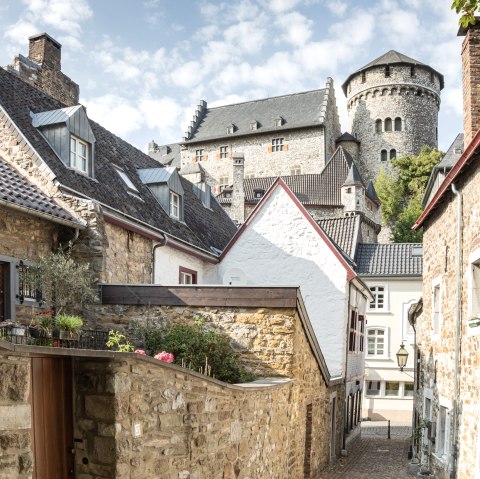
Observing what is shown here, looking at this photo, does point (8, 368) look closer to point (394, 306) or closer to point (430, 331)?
point (430, 331)

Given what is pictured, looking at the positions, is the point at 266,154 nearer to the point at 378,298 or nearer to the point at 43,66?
the point at 378,298

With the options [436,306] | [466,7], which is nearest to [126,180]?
[436,306]

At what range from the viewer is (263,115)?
6481 centimetres

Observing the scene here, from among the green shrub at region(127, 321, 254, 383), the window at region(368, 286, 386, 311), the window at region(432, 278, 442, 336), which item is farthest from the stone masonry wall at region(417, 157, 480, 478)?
the window at region(368, 286, 386, 311)

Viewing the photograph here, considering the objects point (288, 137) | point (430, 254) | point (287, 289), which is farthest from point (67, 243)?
point (288, 137)

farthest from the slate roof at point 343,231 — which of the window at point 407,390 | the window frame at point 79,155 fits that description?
the window frame at point 79,155

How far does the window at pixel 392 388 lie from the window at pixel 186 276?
740 inches

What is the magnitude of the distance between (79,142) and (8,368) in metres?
10.1

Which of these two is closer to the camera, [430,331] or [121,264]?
[121,264]

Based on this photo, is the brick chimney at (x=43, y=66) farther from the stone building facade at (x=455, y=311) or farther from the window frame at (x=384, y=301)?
the window frame at (x=384, y=301)

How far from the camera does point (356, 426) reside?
22578 mm

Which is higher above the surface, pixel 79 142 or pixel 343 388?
pixel 79 142

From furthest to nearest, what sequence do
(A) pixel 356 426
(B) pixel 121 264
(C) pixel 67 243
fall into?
(A) pixel 356 426, (B) pixel 121 264, (C) pixel 67 243

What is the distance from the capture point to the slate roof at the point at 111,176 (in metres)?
13.3
